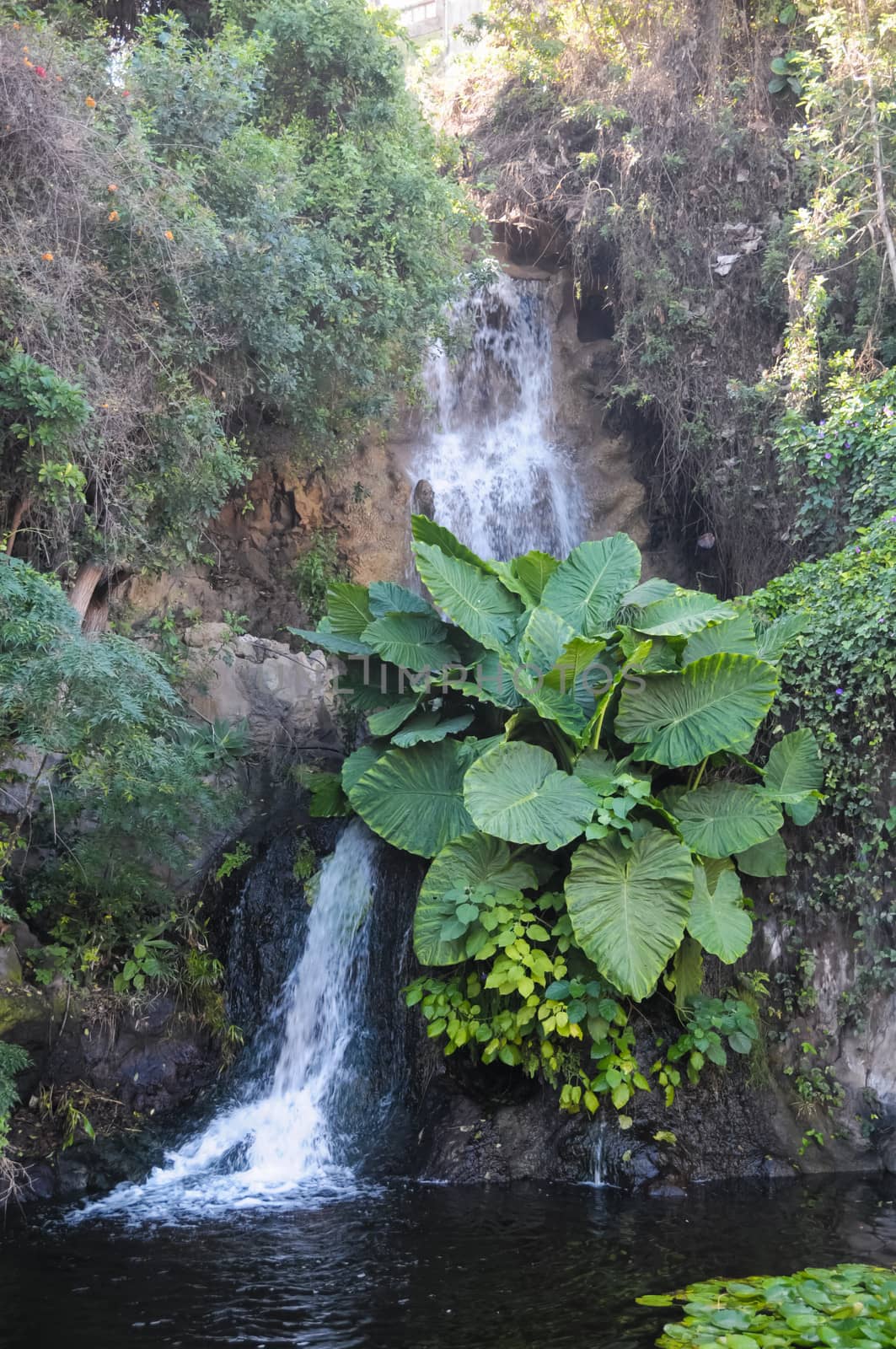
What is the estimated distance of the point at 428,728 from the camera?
6.39 m

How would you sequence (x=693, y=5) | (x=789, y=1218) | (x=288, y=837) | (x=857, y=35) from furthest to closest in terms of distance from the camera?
1. (x=693, y=5)
2. (x=857, y=35)
3. (x=288, y=837)
4. (x=789, y=1218)

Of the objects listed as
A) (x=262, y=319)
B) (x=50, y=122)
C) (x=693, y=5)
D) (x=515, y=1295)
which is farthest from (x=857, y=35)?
(x=515, y=1295)

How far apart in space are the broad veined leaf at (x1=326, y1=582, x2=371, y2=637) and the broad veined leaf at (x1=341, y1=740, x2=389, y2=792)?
0.80m

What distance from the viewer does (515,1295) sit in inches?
165

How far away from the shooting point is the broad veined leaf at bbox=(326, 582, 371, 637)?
23.0 feet

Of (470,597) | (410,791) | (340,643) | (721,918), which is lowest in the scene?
(721,918)

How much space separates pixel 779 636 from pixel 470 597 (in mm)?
1796

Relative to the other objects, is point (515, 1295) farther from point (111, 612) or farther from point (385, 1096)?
point (111, 612)

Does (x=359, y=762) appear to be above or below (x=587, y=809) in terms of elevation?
above

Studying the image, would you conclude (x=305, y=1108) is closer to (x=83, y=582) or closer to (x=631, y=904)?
(x=631, y=904)

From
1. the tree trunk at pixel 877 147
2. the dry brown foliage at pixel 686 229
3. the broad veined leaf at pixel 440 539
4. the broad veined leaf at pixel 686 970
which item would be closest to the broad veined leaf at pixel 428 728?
the broad veined leaf at pixel 440 539

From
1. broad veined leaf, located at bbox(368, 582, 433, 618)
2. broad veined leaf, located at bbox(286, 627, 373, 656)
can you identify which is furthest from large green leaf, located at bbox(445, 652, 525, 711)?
broad veined leaf, located at bbox(286, 627, 373, 656)

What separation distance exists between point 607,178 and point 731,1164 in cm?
940

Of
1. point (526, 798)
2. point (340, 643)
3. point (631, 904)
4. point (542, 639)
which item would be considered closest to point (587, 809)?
point (526, 798)
